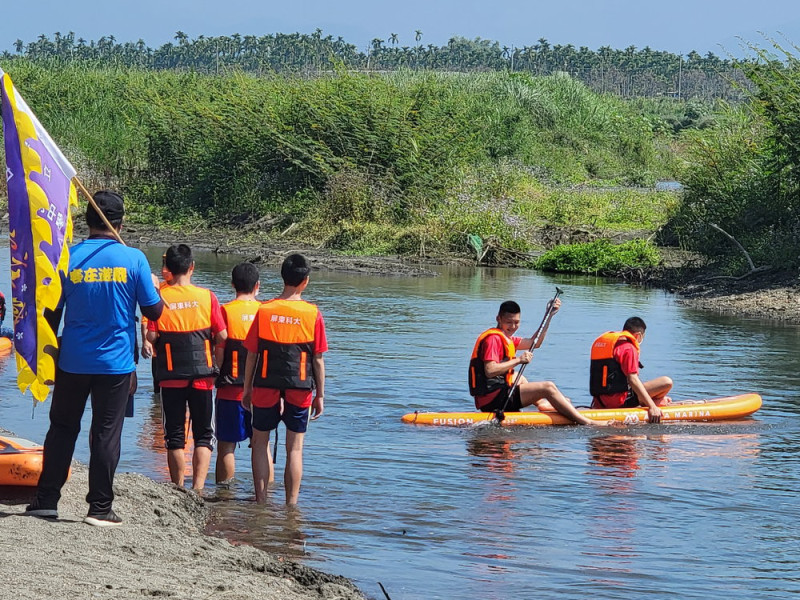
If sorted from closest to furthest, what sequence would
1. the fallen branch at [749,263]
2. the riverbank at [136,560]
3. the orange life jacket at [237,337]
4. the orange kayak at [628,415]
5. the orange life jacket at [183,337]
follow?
the riverbank at [136,560], the orange life jacket at [183,337], the orange life jacket at [237,337], the orange kayak at [628,415], the fallen branch at [749,263]

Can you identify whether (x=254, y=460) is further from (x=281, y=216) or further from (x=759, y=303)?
(x=281, y=216)

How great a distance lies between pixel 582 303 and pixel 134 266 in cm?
1589

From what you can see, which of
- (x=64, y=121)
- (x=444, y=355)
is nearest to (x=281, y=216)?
(x=64, y=121)

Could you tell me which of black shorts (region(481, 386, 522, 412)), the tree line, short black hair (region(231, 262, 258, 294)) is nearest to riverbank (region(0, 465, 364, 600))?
short black hair (region(231, 262, 258, 294))

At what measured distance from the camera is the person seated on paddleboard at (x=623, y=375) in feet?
39.1

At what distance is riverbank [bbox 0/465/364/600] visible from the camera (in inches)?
223

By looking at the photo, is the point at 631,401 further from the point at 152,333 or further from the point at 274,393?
the point at 152,333

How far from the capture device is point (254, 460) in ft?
27.0

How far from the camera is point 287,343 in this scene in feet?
25.5

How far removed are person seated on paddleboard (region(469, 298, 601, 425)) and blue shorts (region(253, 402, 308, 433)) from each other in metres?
3.51

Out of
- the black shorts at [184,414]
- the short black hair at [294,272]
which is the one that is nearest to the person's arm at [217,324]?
the black shorts at [184,414]

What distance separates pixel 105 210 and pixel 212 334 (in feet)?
5.49

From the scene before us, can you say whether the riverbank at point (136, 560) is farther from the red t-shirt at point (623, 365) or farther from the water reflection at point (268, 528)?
the red t-shirt at point (623, 365)

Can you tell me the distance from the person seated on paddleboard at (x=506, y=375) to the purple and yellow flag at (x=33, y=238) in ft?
17.0
